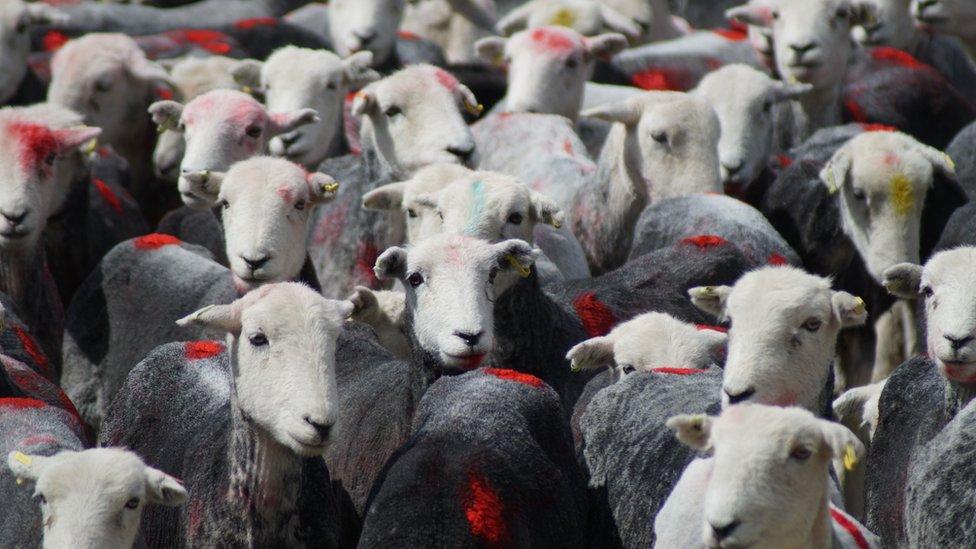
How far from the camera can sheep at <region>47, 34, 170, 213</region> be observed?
1109cm

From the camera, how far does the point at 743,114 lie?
409 inches

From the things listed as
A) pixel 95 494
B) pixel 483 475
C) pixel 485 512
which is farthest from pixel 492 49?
pixel 95 494

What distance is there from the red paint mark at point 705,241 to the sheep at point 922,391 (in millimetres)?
1574

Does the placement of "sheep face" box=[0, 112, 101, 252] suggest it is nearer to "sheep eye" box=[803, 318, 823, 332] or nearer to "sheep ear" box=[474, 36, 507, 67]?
"sheep ear" box=[474, 36, 507, 67]

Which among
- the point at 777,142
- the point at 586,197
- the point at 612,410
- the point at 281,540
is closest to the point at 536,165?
the point at 586,197

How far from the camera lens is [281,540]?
20.1ft

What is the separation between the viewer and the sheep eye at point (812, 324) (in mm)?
6223

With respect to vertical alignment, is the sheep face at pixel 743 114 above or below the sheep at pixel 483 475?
below

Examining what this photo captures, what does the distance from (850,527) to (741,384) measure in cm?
68

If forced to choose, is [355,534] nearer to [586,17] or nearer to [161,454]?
[161,454]

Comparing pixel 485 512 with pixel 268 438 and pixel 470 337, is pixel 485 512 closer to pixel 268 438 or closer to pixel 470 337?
pixel 268 438

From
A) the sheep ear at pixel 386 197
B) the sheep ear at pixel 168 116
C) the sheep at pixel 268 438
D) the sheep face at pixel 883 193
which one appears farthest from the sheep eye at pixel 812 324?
the sheep ear at pixel 168 116

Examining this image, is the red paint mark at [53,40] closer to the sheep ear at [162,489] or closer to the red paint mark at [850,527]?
the sheep ear at [162,489]

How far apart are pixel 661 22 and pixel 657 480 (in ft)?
31.2
